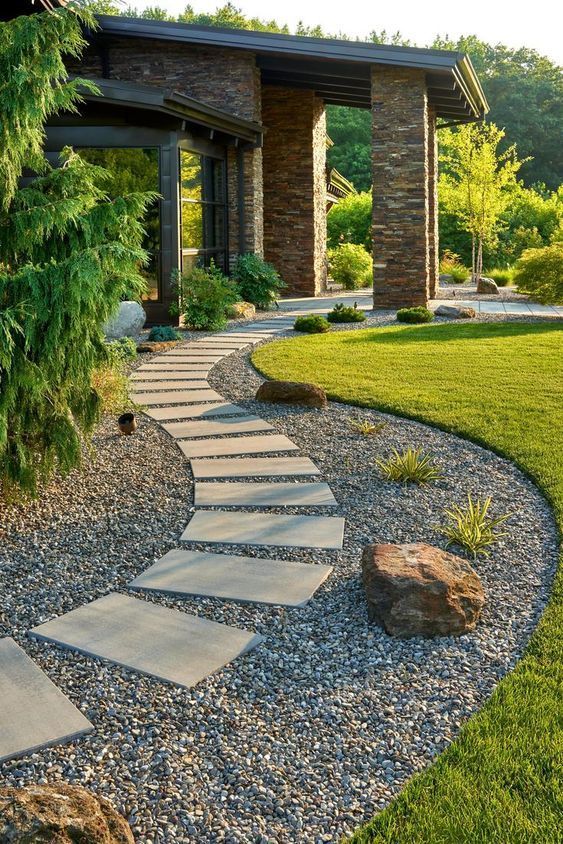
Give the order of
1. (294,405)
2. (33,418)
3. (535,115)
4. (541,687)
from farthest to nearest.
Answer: (535,115) < (294,405) < (33,418) < (541,687)

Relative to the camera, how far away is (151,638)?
123 inches

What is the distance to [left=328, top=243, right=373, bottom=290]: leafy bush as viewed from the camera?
858 inches

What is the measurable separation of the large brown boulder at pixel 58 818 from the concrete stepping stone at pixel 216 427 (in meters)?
4.20

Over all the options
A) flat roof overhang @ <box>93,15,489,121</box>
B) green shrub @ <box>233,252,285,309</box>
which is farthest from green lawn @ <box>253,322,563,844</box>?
flat roof overhang @ <box>93,15,489,121</box>

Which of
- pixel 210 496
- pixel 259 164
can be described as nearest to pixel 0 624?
pixel 210 496

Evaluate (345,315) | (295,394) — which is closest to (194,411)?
(295,394)

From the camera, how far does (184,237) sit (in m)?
13.5

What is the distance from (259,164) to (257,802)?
1499 cm

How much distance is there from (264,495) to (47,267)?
1.77 meters

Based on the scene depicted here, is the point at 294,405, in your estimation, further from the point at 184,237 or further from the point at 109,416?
the point at 184,237

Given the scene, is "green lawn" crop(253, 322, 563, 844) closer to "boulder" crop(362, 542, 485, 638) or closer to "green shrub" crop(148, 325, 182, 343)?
"boulder" crop(362, 542, 485, 638)

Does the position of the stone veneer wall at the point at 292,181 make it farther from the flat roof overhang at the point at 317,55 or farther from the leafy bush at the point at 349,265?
the leafy bush at the point at 349,265

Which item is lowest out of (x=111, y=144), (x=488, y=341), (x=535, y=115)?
(x=488, y=341)

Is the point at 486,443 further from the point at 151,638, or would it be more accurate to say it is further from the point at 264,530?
the point at 151,638
